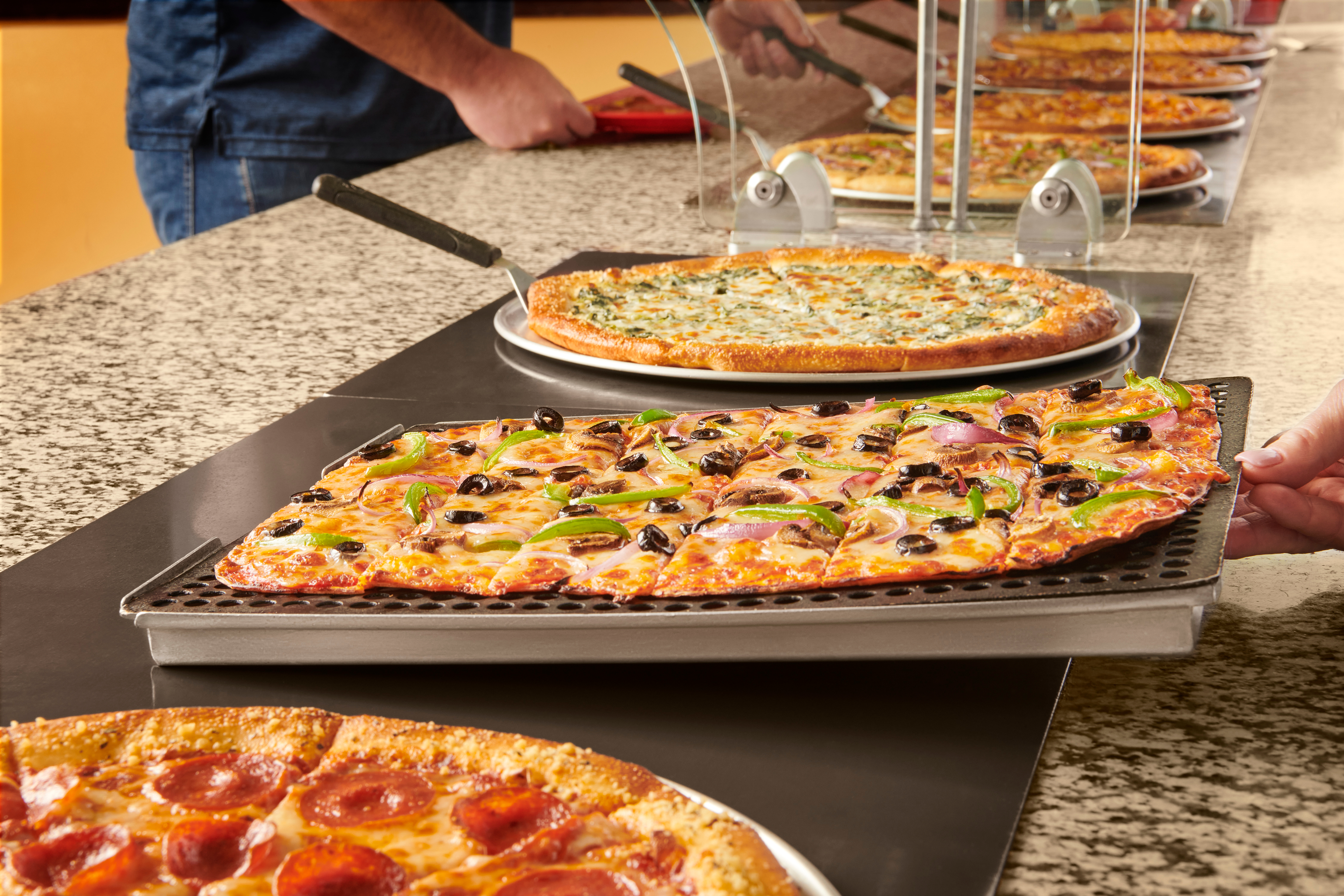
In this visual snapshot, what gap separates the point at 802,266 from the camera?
2.19 m

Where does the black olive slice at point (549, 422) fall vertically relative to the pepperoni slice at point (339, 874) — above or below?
above

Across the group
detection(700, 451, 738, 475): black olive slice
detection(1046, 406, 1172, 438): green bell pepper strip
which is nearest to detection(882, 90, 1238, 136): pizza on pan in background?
detection(1046, 406, 1172, 438): green bell pepper strip

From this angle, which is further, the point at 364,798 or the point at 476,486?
the point at 476,486

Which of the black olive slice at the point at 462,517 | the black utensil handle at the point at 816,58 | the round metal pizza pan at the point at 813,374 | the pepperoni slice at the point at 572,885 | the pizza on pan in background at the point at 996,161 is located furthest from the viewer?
the black utensil handle at the point at 816,58

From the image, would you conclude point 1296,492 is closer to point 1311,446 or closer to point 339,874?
point 1311,446

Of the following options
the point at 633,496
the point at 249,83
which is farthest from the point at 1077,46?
the point at 633,496

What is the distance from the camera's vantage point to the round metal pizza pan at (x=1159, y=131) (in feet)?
10.7

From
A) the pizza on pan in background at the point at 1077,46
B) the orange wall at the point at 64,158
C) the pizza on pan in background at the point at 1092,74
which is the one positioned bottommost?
the orange wall at the point at 64,158

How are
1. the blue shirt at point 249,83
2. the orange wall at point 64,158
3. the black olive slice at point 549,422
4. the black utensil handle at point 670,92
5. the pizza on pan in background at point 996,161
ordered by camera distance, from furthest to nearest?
the orange wall at point 64,158 → the blue shirt at point 249,83 → the black utensil handle at point 670,92 → the pizza on pan in background at point 996,161 → the black olive slice at point 549,422

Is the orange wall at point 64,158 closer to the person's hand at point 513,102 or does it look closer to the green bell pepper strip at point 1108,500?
the person's hand at point 513,102

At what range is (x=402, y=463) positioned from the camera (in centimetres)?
122

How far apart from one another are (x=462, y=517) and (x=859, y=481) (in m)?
0.32

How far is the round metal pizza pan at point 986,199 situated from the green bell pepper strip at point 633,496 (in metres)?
1.44

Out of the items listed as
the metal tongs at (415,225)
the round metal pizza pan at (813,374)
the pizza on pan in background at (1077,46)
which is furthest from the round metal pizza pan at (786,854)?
the pizza on pan in background at (1077,46)
